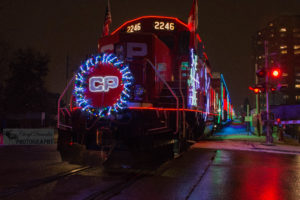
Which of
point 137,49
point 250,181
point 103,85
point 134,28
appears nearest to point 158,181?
point 250,181

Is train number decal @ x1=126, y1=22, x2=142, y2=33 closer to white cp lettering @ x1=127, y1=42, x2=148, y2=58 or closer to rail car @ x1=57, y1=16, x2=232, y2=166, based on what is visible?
rail car @ x1=57, y1=16, x2=232, y2=166

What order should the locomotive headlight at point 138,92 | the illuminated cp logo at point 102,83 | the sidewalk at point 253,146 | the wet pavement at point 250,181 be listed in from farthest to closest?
the sidewalk at point 253,146, the locomotive headlight at point 138,92, the illuminated cp logo at point 102,83, the wet pavement at point 250,181

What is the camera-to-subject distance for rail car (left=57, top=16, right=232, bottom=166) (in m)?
6.88

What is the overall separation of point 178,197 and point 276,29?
117 meters

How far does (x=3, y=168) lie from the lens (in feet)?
26.2

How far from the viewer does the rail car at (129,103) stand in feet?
22.6

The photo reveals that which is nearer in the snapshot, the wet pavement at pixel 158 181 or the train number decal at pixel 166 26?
the wet pavement at pixel 158 181

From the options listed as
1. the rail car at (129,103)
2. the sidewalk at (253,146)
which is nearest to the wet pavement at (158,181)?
the rail car at (129,103)

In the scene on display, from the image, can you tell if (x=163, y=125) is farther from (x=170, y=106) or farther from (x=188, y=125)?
(x=188, y=125)

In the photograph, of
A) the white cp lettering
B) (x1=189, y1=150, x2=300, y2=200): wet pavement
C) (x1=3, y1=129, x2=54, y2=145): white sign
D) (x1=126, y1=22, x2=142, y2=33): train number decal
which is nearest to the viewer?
(x1=189, y1=150, x2=300, y2=200): wet pavement

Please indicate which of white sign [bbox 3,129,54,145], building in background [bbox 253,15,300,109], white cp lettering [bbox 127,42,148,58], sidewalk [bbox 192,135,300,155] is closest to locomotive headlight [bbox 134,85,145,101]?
white cp lettering [bbox 127,42,148,58]

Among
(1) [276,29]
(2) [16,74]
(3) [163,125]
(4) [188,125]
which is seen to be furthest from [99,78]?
(1) [276,29]

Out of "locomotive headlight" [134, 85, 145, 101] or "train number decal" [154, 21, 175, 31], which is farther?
"train number decal" [154, 21, 175, 31]

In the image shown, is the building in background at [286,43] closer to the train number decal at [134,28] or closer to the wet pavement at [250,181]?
the wet pavement at [250,181]
